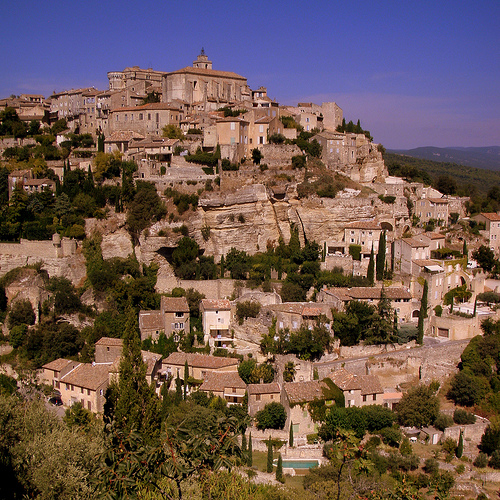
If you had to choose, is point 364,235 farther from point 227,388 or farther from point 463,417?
point 227,388

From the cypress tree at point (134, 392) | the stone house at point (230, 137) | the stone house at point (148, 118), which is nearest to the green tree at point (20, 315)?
the cypress tree at point (134, 392)

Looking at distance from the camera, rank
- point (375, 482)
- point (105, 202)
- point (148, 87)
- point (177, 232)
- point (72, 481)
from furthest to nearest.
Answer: point (148, 87) → point (105, 202) → point (177, 232) → point (375, 482) → point (72, 481)

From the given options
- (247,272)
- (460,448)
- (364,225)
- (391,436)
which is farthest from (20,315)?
(460,448)

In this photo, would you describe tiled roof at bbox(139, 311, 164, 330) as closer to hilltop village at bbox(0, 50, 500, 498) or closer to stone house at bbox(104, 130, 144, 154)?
hilltop village at bbox(0, 50, 500, 498)

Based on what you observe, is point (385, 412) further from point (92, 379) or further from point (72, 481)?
point (72, 481)

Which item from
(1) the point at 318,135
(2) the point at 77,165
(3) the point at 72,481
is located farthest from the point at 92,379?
(1) the point at 318,135

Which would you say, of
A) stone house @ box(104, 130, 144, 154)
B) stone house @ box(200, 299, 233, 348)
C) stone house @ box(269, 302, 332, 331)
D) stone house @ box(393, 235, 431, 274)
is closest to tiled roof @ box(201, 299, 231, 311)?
stone house @ box(200, 299, 233, 348)
